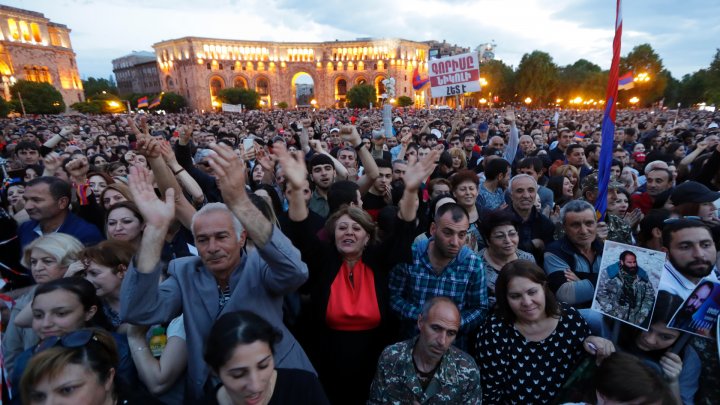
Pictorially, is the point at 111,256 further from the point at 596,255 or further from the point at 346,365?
the point at 596,255

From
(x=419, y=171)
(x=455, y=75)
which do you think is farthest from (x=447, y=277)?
(x=455, y=75)

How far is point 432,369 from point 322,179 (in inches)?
118

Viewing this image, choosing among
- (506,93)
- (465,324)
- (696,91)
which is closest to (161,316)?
(465,324)

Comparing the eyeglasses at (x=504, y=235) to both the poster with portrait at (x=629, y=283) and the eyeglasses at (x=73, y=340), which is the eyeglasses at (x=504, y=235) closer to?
the poster with portrait at (x=629, y=283)

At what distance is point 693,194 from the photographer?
12.8ft

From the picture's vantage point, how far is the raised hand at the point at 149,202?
2089mm

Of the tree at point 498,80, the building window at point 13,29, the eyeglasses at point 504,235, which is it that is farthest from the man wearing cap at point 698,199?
the building window at point 13,29

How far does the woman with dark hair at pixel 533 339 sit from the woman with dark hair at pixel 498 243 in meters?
0.54

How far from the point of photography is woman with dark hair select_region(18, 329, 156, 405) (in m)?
1.78

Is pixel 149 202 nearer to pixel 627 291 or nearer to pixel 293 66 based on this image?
pixel 627 291

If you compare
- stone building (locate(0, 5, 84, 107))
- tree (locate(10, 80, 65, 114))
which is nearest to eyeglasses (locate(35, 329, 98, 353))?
tree (locate(10, 80, 65, 114))

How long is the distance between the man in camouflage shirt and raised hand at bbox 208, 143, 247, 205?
4.60ft

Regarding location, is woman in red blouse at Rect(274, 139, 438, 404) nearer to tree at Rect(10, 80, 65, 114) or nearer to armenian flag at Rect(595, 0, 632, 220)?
armenian flag at Rect(595, 0, 632, 220)

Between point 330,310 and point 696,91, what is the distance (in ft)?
264
